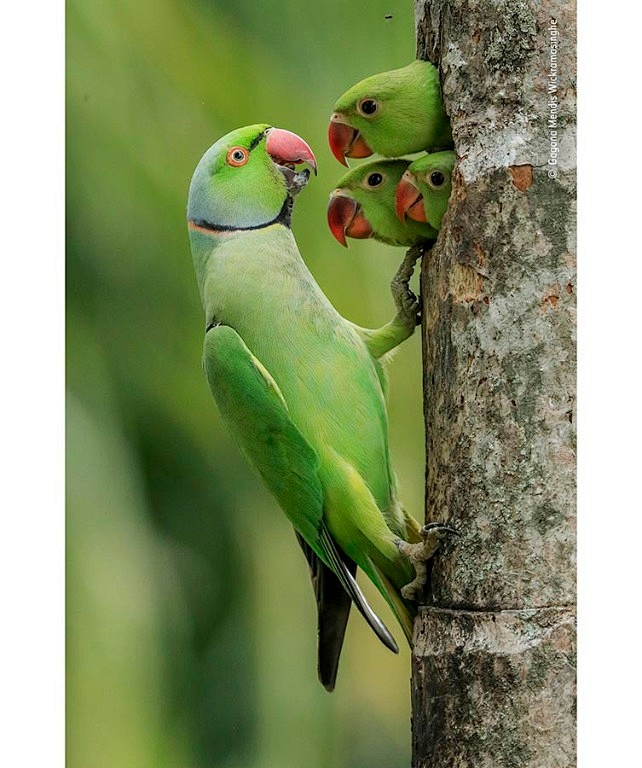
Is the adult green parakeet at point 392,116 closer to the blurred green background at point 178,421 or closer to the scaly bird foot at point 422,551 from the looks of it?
the blurred green background at point 178,421

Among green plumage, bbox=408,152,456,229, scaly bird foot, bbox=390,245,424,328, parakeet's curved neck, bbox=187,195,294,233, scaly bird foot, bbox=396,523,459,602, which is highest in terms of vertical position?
green plumage, bbox=408,152,456,229

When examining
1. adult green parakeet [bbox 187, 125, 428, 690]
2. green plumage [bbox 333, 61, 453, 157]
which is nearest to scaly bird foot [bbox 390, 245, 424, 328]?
adult green parakeet [bbox 187, 125, 428, 690]

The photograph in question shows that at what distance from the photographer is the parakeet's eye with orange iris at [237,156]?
1988 mm

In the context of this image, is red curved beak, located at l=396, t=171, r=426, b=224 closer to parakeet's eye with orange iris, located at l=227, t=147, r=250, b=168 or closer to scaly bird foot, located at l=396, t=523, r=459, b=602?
parakeet's eye with orange iris, located at l=227, t=147, r=250, b=168

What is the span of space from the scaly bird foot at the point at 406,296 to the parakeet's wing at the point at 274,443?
296mm

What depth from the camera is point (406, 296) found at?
1.97 metres

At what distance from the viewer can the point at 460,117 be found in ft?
5.96

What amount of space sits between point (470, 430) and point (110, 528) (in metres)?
0.79

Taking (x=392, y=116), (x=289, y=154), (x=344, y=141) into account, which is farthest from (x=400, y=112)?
(x=289, y=154)

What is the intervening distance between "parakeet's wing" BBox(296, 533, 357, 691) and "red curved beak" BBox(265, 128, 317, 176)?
0.74 metres

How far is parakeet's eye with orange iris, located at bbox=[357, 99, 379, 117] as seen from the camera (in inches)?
75.8

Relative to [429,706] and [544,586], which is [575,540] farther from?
[429,706]

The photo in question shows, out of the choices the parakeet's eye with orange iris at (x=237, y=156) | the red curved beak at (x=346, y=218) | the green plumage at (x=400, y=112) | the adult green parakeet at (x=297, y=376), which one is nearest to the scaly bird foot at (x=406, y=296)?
the adult green parakeet at (x=297, y=376)

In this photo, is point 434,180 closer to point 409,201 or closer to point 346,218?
point 409,201
